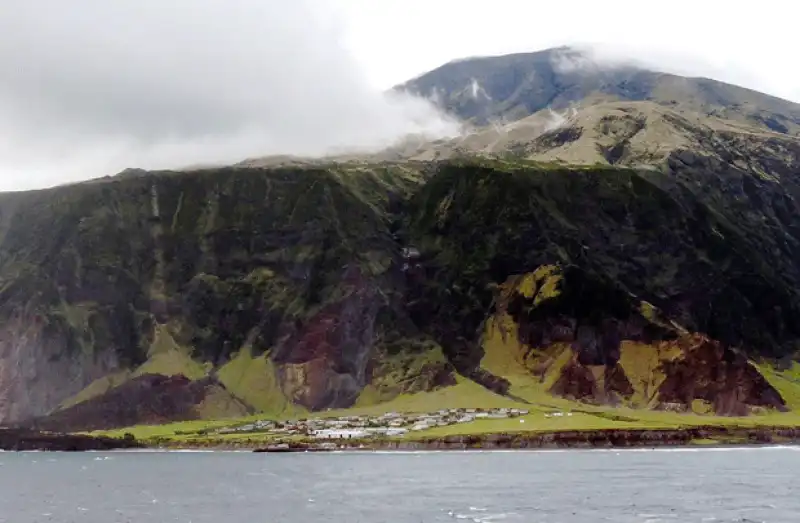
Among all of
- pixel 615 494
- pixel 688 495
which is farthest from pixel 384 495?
pixel 688 495

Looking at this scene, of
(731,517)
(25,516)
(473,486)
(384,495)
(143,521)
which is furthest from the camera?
(473,486)

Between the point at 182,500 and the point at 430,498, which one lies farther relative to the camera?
the point at 182,500

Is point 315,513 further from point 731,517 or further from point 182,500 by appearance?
point 731,517

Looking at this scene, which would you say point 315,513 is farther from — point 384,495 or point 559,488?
point 559,488

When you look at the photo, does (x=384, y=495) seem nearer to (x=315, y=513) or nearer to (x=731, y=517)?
(x=315, y=513)

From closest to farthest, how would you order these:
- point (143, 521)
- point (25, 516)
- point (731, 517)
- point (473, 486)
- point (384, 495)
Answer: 1. point (731, 517)
2. point (143, 521)
3. point (25, 516)
4. point (384, 495)
5. point (473, 486)

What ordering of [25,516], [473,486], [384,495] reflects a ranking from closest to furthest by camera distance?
[25,516]
[384,495]
[473,486]

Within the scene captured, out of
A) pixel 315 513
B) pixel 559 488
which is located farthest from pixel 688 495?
pixel 315 513

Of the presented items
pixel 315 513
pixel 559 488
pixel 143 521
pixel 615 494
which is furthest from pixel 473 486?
pixel 143 521

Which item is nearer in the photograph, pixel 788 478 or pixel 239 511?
pixel 239 511
